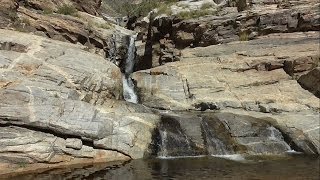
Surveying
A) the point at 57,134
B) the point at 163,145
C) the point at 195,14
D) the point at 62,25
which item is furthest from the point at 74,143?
the point at 195,14

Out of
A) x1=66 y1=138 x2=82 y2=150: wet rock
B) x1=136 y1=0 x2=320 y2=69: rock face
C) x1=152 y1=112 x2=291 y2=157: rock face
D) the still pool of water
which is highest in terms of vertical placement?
x1=136 y1=0 x2=320 y2=69: rock face

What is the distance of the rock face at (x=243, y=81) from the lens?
928 inches

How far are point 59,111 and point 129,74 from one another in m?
16.5

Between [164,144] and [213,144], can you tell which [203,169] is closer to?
[164,144]

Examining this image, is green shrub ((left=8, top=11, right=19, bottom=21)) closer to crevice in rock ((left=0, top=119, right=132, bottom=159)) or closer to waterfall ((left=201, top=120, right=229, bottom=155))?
crevice in rock ((left=0, top=119, right=132, bottom=159))

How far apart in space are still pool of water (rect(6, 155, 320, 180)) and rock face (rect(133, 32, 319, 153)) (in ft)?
14.9

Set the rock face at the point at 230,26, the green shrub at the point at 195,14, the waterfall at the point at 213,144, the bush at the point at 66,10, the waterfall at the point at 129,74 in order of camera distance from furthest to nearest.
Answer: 1. the green shrub at the point at 195,14
2. the bush at the point at 66,10
3. the rock face at the point at 230,26
4. the waterfall at the point at 129,74
5. the waterfall at the point at 213,144

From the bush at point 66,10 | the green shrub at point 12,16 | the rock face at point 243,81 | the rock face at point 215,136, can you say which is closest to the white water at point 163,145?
the rock face at point 215,136

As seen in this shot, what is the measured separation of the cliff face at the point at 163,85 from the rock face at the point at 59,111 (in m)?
0.05

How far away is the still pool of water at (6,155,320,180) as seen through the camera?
14.3 m

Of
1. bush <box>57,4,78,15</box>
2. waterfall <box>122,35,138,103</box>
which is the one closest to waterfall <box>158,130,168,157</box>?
waterfall <box>122,35,138,103</box>

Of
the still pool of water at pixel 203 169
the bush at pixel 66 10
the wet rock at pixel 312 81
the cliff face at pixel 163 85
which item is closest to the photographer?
the still pool of water at pixel 203 169

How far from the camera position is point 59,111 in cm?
1741

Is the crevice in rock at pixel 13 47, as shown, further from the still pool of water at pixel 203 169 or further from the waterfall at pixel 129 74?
the still pool of water at pixel 203 169
